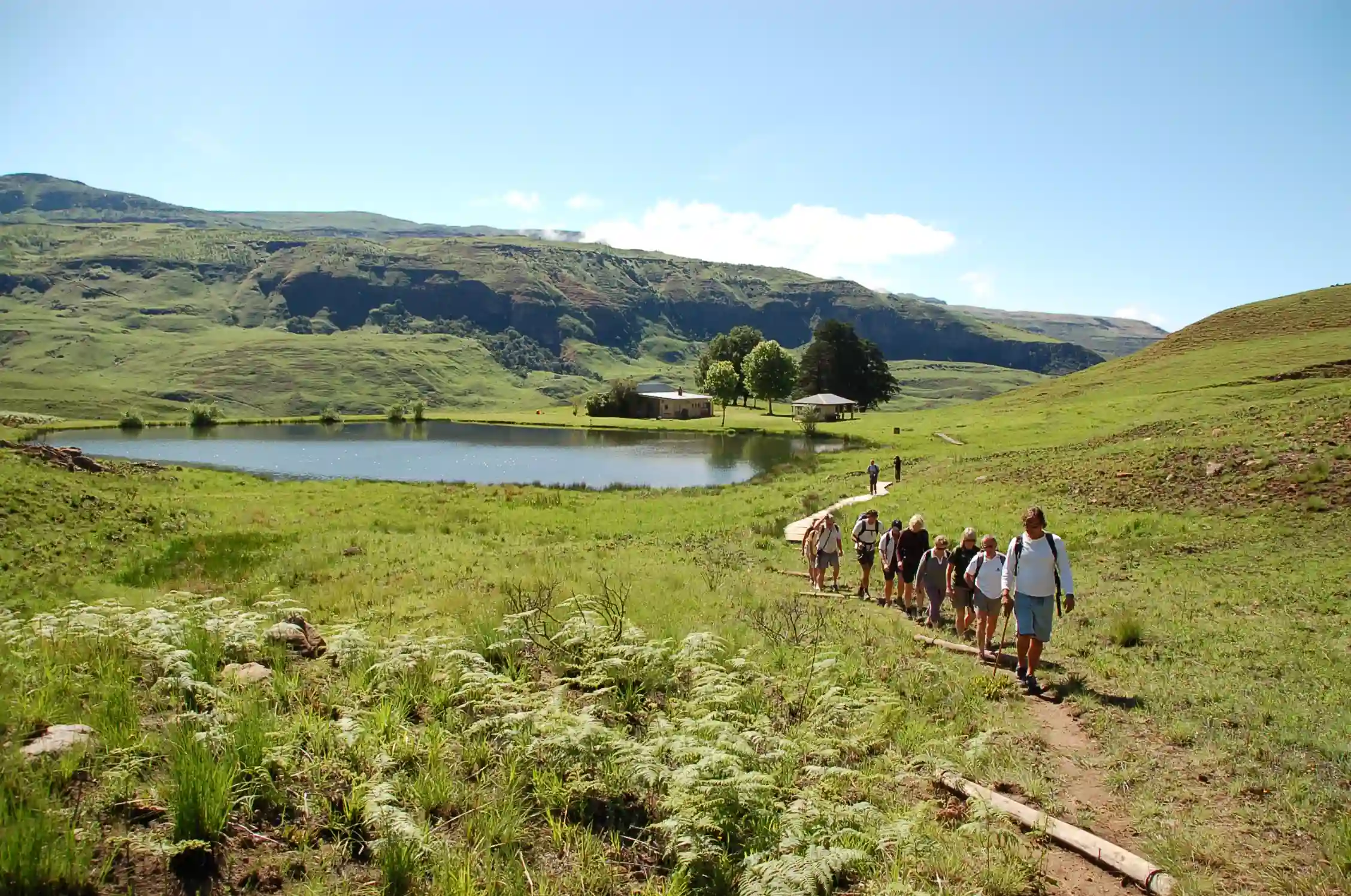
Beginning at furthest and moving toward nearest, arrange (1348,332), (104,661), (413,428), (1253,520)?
(413,428), (1348,332), (1253,520), (104,661)

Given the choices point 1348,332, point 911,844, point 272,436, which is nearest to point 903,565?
point 911,844

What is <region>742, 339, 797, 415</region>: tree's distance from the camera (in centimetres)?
12056

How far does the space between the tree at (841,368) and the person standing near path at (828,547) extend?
10416 centimetres

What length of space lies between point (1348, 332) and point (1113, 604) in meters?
77.3

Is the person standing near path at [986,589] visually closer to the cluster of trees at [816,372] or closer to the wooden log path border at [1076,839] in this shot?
the wooden log path border at [1076,839]

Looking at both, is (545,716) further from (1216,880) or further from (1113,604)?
(1113,604)

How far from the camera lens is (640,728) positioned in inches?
335

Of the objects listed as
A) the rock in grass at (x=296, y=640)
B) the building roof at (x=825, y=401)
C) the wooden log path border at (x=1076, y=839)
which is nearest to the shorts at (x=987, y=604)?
the wooden log path border at (x=1076, y=839)

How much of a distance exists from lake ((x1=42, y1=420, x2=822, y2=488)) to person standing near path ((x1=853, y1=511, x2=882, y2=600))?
35926 mm

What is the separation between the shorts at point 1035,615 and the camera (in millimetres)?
11453

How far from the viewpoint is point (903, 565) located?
16719mm

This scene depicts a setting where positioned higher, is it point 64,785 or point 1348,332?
point 1348,332

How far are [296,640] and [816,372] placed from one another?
4584 inches

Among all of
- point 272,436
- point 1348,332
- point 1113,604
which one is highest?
point 1348,332
